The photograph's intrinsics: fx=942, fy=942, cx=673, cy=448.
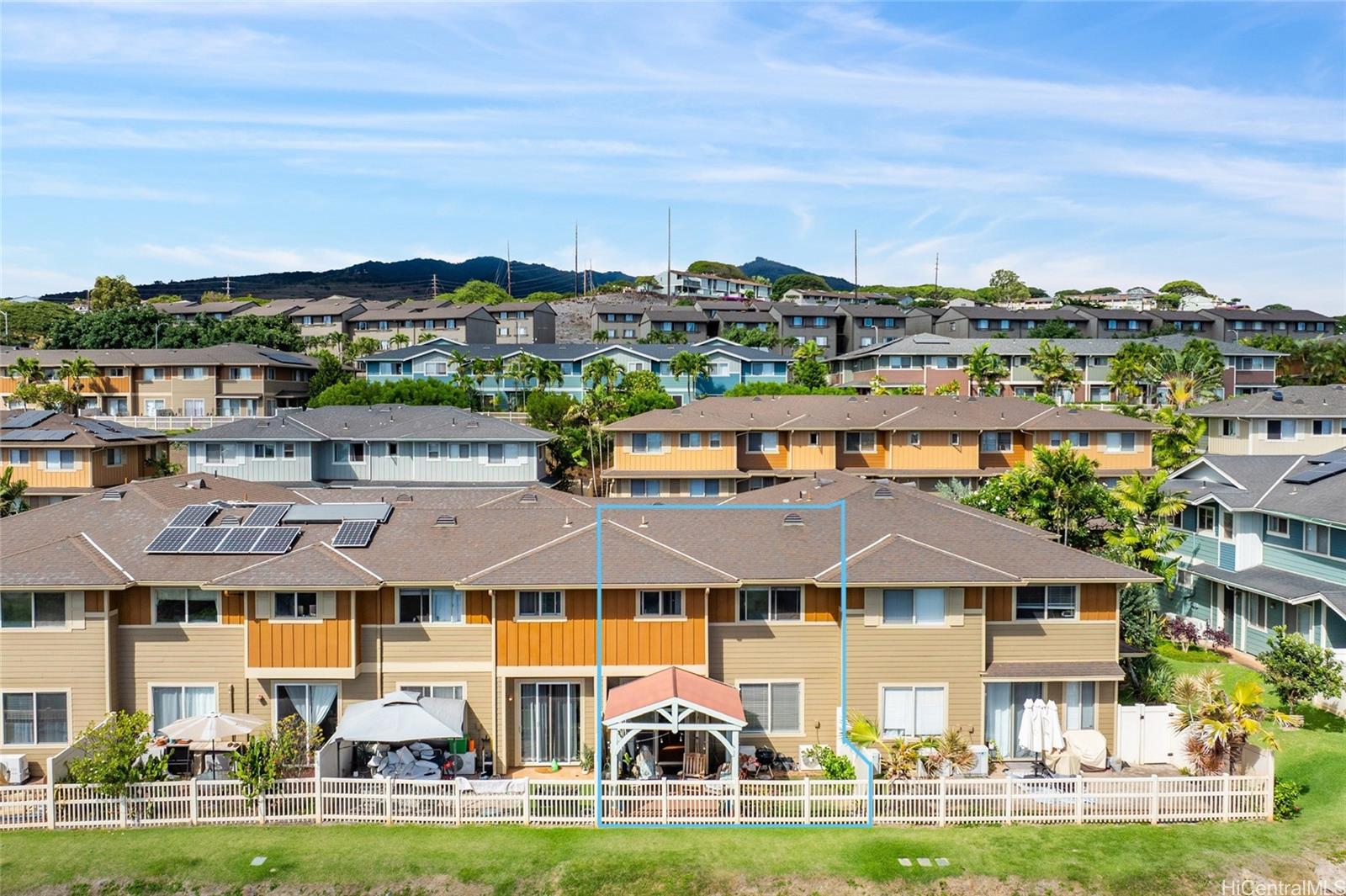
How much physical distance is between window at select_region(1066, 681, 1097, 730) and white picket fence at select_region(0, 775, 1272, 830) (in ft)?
11.0

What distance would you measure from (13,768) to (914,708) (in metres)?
A: 21.7

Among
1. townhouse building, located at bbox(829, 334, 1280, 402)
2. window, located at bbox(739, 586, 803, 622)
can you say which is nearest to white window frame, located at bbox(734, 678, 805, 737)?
window, located at bbox(739, 586, 803, 622)

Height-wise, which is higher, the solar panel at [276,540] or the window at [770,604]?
the solar panel at [276,540]

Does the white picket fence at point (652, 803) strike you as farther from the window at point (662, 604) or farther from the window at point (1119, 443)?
the window at point (1119, 443)

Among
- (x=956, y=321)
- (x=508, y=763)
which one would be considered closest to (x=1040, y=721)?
(x=508, y=763)

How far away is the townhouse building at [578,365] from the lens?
273ft

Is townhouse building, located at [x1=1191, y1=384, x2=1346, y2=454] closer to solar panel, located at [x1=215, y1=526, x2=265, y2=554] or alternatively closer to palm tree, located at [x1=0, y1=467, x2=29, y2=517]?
solar panel, located at [x1=215, y1=526, x2=265, y2=554]

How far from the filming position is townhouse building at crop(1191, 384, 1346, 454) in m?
48.3

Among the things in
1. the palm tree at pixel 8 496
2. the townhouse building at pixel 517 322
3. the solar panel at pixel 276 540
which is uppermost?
the townhouse building at pixel 517 322

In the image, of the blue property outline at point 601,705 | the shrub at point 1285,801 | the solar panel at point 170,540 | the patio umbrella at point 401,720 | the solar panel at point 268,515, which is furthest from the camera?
the solar panel at point 268,515

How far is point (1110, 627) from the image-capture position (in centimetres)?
2397

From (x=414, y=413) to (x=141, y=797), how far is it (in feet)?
136

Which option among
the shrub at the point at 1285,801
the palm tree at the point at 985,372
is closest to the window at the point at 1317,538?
the shrub at the point at 1285,801

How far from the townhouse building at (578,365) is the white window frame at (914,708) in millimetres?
59600
